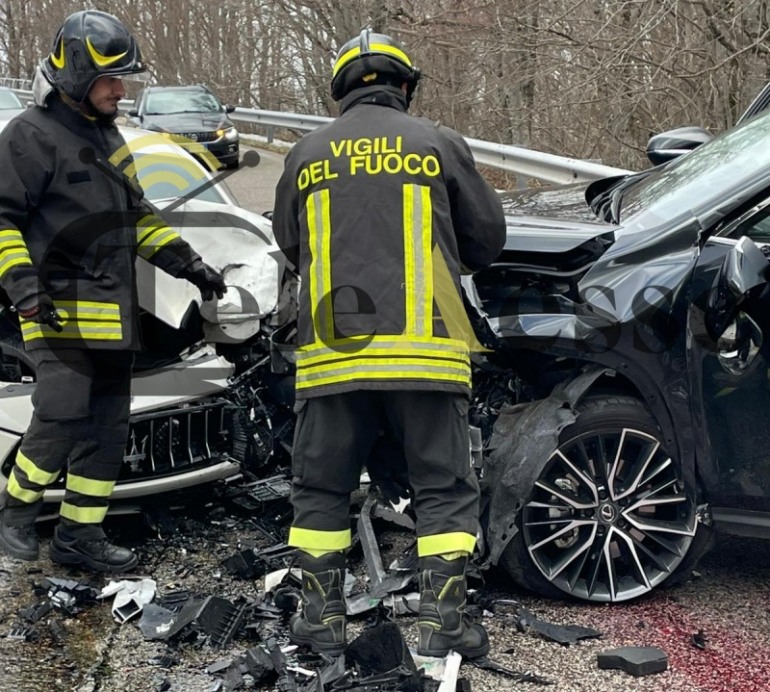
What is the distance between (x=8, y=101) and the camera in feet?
54.9

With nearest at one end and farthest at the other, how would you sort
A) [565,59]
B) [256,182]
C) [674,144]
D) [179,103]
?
[674,144]
[565,59]
[256,182]
[179,103]

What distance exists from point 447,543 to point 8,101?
15816mm

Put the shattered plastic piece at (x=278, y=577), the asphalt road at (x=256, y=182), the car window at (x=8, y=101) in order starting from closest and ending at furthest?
the shattered plastic piece at (x=278, y=577), the asphalt road at (x=256, y=182), the car window at (x=8, y=101)

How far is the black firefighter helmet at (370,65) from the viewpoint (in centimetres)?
306

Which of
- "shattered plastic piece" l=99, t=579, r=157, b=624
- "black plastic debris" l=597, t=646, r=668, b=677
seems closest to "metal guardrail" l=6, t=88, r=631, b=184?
"black plastic debris" l=597, t=646, r=668, b=677

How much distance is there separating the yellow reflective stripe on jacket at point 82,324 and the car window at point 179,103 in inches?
589

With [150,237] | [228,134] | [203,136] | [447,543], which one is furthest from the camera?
[228,134]

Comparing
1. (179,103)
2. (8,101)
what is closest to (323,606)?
(8,101)

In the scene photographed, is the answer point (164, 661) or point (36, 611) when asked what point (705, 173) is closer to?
point (164, 661)

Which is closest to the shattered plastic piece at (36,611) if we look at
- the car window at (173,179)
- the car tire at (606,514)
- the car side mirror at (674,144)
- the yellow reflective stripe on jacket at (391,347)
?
the yellow reflective stripe on jacket at (391,347)

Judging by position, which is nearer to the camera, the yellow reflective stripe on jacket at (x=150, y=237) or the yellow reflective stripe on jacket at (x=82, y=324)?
the yellow reflective stripe on jacket at (x=82, y=324)

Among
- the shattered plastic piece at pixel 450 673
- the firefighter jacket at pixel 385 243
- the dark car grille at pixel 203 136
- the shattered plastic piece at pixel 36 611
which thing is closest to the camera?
the shattered plastic piece at pixel 450 673

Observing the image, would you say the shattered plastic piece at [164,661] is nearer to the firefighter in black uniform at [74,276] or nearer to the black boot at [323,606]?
the black boot at [323,606]

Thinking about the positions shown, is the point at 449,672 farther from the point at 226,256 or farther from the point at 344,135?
the point at 226,256
